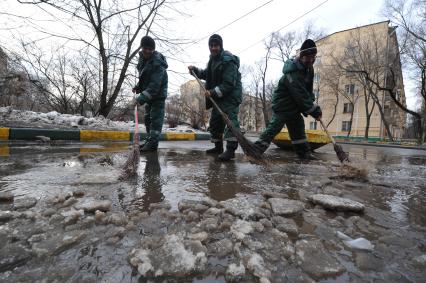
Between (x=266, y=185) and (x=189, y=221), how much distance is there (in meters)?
0.96

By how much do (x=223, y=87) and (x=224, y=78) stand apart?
136 millimetres

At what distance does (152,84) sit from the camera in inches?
151

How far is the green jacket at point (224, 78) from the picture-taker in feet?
11.2

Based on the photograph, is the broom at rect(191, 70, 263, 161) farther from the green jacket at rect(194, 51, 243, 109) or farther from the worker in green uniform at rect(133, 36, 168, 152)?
the worker in green uniform at rect(133, 36, 168, 152)

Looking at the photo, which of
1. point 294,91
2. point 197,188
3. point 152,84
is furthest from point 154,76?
point 197,188

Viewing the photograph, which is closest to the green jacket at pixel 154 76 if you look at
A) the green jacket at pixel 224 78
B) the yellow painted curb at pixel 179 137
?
the green jacket at pixel 224 78

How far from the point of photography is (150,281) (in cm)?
Result: 82

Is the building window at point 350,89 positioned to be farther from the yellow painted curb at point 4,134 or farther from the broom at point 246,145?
the yellow painted curb at point 4,134

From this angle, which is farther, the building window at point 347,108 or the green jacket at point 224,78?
the building window at point 347,108

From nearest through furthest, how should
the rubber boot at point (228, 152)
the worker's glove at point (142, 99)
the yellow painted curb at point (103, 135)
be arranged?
the rubber boot at point (228, 152), the worker's glove at point (142, 99), the yellow painted curb at point (103, 135)

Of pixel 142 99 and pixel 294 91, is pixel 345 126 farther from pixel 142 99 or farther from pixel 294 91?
pixel 142 99

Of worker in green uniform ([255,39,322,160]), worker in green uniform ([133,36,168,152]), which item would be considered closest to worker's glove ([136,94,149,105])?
worker in green uniform ([133,36,168,152])

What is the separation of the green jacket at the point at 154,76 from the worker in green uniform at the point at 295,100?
1.78 metres

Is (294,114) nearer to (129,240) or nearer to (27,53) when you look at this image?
(129,240)
